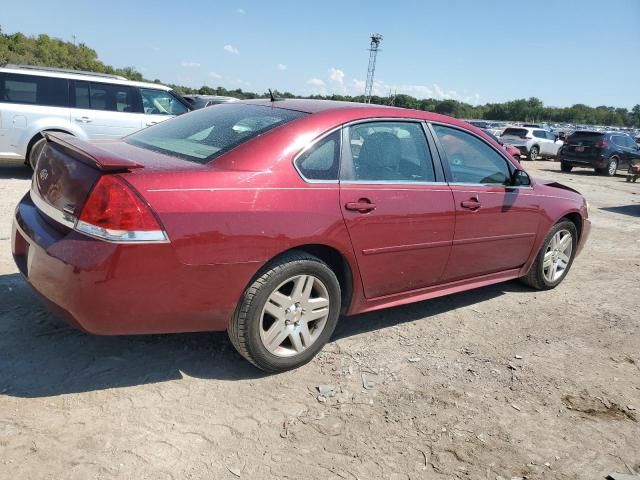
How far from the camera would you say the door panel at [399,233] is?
3.26 metres

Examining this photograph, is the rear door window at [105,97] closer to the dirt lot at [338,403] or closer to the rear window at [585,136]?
the dirt lot at [338,403]

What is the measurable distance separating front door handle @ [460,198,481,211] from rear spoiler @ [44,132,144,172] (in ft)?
7.54

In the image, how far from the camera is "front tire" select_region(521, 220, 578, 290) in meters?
4.90

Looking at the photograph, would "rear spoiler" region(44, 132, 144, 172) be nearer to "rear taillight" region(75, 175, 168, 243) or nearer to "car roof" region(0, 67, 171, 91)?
"rear taillight" region(75, 175, 168, 243)

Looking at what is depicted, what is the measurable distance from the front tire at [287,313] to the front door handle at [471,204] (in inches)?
50.1

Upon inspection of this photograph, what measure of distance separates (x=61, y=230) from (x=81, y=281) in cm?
35

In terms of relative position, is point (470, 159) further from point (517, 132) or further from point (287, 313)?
point (517, 132)

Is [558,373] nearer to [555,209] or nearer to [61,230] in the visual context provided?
[555,209]

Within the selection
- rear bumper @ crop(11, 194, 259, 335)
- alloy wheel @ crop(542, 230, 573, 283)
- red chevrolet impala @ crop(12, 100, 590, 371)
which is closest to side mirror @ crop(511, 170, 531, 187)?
red chevrolet impala @ crop(12, 100, 590, 371)

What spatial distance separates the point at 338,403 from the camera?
2.89 meters

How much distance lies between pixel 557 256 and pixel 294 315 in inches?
125

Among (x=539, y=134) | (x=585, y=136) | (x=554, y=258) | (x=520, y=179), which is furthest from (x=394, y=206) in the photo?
(x=539, y=134)

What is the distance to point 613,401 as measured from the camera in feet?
10.5

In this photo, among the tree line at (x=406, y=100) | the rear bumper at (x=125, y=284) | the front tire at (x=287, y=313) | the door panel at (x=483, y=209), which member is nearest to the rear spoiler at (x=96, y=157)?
the rear bumper at (x=125, y=284)
